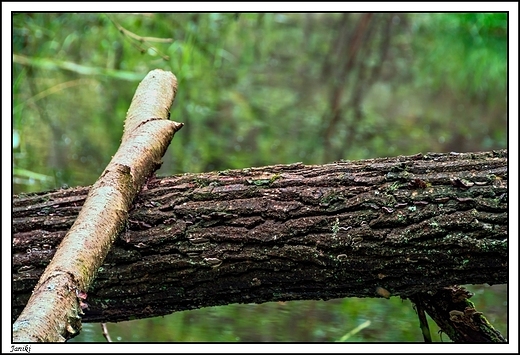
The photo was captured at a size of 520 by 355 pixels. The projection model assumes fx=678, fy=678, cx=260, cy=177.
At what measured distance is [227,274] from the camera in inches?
47.2

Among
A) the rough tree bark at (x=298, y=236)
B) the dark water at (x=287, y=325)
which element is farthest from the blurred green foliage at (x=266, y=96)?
the rough tree bark at (x=298, y=236)

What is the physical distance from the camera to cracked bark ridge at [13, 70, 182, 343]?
3.02 feet

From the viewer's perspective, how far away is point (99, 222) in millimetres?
1122

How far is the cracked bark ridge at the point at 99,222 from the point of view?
0.92 meters

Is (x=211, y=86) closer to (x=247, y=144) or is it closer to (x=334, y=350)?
(x=247, y=144)

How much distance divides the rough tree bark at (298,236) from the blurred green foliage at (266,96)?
0.50m

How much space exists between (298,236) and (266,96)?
3.49 m

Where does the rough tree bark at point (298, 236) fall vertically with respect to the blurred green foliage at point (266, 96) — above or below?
below

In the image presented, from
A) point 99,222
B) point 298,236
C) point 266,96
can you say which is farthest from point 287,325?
point 266,96

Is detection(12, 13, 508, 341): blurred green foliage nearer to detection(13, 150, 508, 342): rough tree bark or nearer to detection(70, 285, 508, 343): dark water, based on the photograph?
detection(70, 285, 508, 343): dark water

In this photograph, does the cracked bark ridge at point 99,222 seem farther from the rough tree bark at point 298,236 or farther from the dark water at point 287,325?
the dark water at point 287,325

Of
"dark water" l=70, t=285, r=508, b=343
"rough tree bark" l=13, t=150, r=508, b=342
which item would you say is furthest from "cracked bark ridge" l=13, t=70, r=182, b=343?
"dark water" l=70, t=285, r=508, b=343

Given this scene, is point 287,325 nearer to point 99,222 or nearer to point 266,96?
point 99,222

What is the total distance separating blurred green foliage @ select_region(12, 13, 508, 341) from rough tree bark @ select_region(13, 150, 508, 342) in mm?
501
